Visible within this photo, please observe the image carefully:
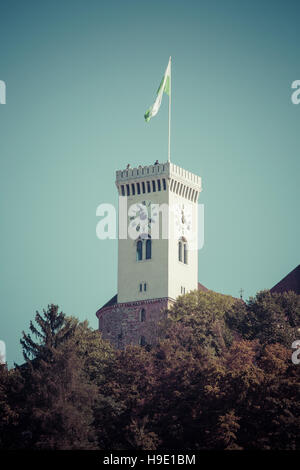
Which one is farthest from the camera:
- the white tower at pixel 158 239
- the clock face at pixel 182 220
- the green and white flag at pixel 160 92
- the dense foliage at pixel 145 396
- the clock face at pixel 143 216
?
the green and white flag at pixel 160 92

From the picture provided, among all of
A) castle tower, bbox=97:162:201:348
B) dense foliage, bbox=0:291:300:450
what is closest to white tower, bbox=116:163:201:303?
castle tower, bbox=97:162:201:348

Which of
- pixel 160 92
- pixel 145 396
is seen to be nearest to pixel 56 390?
pixel 145 396

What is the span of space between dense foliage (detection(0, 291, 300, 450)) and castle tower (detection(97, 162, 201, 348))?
19.6 meters

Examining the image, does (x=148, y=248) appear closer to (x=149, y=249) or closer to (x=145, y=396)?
(x=149, y=249)

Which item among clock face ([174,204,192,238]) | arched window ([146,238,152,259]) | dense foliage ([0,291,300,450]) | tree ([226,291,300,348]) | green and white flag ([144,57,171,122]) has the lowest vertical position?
dense foliage ([0,291,300,450])

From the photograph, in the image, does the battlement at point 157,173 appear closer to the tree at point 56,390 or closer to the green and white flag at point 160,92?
the green and white flag at point 160,92

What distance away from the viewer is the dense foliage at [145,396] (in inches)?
4828

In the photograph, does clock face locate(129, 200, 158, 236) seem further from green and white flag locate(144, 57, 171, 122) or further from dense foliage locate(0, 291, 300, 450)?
dense foliage locate(0, 291, 300, 450)

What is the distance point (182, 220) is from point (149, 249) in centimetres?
479

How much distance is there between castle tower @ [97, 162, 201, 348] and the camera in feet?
529

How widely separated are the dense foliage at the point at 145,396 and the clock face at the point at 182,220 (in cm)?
2520

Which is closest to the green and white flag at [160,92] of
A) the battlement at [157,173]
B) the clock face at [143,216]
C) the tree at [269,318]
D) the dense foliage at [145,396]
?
the battlement at [157,173]

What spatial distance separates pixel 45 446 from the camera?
123500 mm

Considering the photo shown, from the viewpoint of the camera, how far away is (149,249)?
163875 mm
